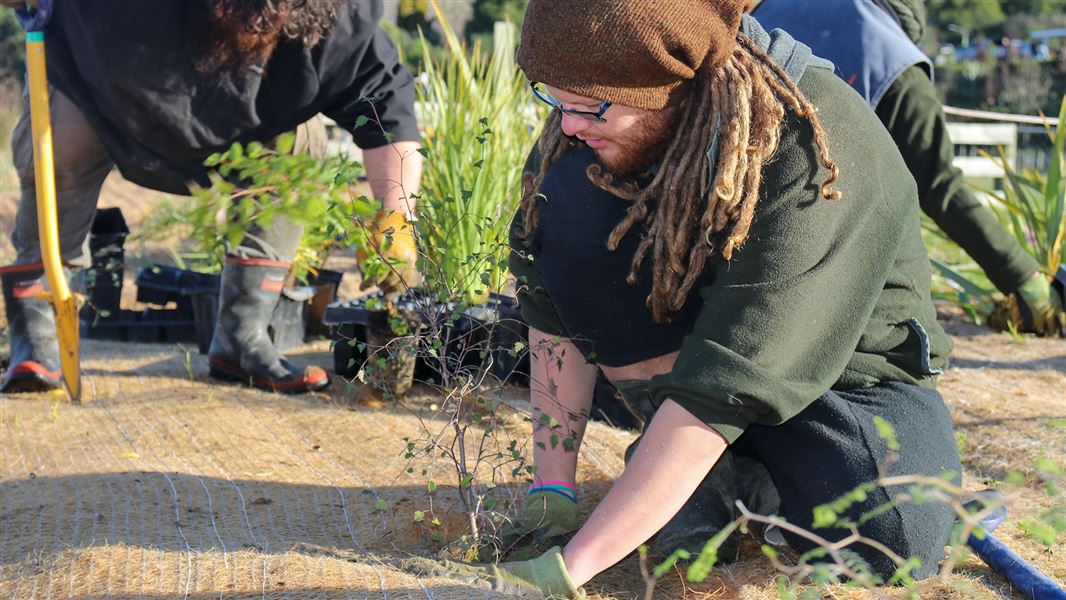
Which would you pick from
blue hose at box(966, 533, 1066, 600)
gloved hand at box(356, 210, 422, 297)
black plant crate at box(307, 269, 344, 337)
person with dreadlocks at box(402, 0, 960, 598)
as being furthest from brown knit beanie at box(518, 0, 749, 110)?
black plant crate at box(307, 269, 344, 337)

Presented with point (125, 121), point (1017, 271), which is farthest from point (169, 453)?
point (1017, 271)

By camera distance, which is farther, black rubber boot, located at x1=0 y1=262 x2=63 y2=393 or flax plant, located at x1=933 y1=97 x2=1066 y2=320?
flax plant, located at x1=933 y1=97 x2=1066 y2=320

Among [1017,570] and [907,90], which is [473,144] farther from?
[1017,570]

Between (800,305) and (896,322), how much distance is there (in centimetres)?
41

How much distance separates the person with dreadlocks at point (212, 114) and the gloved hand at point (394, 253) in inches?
0.5

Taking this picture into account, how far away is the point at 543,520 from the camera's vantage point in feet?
7.68

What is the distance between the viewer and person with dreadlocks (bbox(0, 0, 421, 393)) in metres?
3.23

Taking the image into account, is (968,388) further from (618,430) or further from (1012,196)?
(1012,196)

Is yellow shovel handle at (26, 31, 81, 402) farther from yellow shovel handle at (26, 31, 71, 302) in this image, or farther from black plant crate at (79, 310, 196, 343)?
black plant crate at (79, 310, 196, 343)

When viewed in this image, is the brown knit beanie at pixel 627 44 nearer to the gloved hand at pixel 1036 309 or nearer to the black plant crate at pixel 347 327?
the black plant crate at pixel 347 327

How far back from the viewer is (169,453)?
9.95ft

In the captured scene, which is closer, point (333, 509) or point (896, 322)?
point (896, 322)

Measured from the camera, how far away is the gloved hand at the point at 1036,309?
445 centimetres

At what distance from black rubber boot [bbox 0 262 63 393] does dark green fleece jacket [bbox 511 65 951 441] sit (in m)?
2.53
